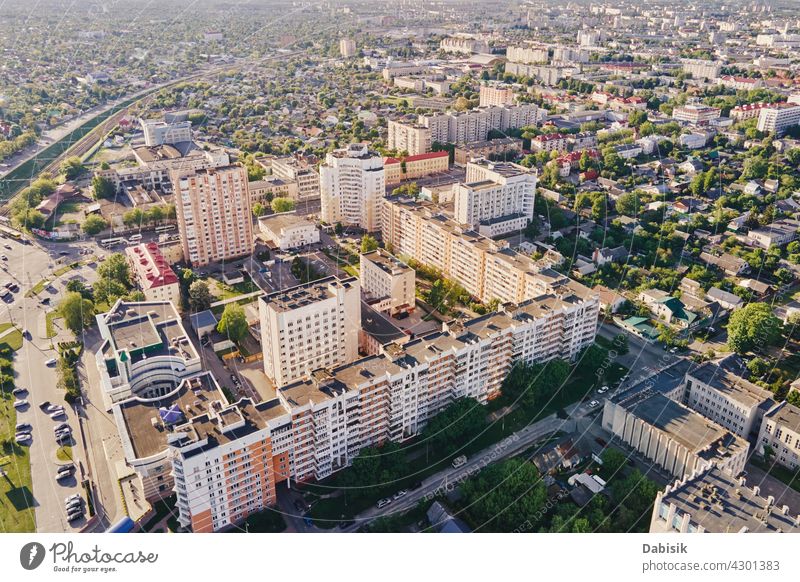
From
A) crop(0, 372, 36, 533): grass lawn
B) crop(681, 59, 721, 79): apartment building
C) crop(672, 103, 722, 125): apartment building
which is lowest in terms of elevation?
crop(0, 372, 36, 533): grass lawn

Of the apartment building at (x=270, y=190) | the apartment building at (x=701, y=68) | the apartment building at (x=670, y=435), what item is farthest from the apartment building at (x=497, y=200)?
the apartment building at (x=701, y=68)

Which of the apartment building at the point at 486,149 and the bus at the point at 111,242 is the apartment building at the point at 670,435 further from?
the apartment building at the point at 486,149

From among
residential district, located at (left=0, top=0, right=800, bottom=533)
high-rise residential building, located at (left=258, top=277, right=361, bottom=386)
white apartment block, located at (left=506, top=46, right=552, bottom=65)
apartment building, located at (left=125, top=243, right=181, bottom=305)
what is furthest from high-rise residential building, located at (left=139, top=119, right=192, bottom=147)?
white apartment block, located at (left=506, top=46, right=552, bottom=65)

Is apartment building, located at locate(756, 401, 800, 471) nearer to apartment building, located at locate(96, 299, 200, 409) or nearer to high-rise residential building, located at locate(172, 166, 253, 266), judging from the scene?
apartment building, located at locate(96, 299, 200, 409)

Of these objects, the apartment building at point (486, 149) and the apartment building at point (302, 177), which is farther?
the apartment building at point (486, 149)

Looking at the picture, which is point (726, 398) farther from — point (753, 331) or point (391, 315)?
point (391, 315)
